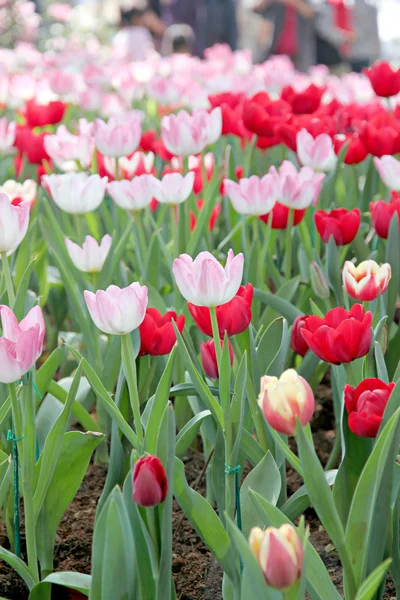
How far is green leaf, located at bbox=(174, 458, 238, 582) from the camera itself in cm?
93

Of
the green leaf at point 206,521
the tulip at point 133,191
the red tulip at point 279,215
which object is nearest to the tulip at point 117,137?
the tulip at point 133,191

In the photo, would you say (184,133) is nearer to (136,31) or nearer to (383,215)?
(383,215)

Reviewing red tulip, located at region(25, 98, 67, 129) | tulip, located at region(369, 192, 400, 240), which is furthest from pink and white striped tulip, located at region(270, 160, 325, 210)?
red tulip, located at region(25, 98, 67, 129)

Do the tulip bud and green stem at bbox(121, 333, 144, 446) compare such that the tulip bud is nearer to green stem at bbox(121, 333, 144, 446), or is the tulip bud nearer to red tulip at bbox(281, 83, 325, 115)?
green stem at bbox(121, 333, 144, 446)

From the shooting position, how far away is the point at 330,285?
1478 mm

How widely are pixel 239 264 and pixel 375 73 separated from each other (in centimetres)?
138

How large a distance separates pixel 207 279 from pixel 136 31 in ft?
19.9

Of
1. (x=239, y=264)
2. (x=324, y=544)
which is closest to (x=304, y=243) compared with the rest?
(x=324, y=544)

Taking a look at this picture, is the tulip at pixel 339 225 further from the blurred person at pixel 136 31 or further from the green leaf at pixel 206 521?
the blurred person at pixel 136 31

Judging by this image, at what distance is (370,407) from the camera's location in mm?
872

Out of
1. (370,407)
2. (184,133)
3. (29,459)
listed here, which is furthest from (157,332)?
(184,133)

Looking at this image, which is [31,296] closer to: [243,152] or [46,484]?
[46,484]

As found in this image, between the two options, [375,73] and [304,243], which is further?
[375,73]

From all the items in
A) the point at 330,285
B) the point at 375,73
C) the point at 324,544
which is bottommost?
the point at 324,544
